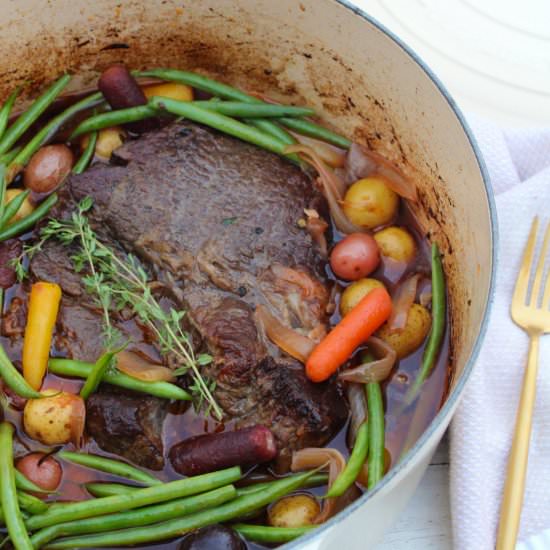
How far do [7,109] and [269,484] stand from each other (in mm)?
1542

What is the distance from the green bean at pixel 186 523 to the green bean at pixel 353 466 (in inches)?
3.8

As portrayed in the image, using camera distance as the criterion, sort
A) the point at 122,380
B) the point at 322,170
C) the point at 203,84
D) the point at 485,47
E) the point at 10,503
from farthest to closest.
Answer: the point at 485,47 < the point at 203,84 < the point at 322,170 < the point at 122,380 < the point at 10,503

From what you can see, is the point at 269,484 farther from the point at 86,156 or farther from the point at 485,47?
the point at 485,47

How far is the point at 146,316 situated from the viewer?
7.23 ft

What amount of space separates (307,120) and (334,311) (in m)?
0.77

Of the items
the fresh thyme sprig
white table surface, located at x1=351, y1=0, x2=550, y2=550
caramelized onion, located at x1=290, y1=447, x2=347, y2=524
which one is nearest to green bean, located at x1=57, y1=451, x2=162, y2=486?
the fresh thyme sprig

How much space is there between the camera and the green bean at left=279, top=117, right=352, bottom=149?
9.20 ft

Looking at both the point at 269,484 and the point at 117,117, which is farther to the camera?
the point at 117,117

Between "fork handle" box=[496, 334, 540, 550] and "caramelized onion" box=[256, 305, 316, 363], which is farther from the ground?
"caramelized onion" box=[256, 305, 316, 363]

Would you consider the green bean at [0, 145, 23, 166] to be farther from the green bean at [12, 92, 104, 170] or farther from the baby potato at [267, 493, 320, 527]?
the baby potato at [267, 493, 320, 527]

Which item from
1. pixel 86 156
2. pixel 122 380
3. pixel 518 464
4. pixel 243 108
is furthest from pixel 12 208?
pixel 518 464

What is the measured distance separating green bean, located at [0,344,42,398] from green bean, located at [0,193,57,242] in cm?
43

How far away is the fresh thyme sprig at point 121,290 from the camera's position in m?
2.18

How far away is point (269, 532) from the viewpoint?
6.73ft
